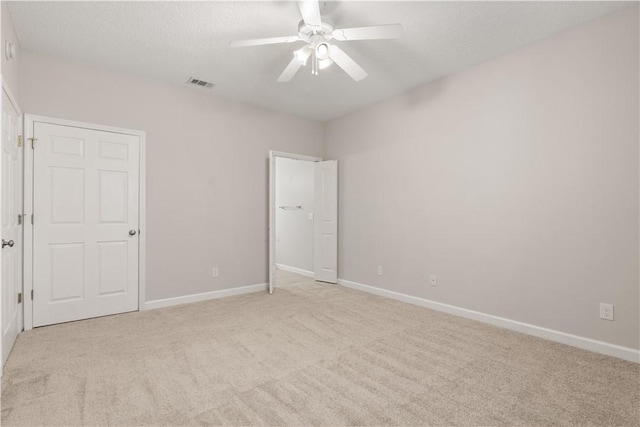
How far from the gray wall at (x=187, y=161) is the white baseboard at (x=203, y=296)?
6cm

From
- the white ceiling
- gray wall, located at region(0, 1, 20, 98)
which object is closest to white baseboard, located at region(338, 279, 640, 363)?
the white ceiling

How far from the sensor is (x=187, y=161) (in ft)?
13.6

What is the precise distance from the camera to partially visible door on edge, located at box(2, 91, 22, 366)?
2.51 meters

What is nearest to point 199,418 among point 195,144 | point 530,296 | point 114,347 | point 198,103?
point 114,347

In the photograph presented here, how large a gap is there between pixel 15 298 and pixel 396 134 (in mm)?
4474

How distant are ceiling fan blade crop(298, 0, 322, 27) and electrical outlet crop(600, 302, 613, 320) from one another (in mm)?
3187

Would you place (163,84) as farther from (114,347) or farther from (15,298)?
(114,347)

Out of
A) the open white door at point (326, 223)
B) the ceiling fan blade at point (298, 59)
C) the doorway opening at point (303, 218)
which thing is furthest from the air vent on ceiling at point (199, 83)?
the open white door at point (326, 223)

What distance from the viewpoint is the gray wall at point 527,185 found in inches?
103

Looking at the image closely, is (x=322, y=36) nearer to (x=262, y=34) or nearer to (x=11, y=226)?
(x=262, y=34)

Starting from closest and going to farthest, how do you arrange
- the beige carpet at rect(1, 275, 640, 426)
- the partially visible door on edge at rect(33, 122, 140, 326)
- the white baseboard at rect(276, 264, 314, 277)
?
the beige carpet at rect(1, 275, 640, 426), the partially visible door on edge at rect(33, 122, 140, 326), the white baseboard at rect(276, 264, 314, 277)

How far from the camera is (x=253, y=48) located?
3146 millimetres

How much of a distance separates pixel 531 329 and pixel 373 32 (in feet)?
9.79

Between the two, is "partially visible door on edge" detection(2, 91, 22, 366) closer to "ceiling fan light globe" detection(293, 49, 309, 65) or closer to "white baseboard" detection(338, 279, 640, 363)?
"ceiling fan light globe" detection(293, 49, 309, 65)
